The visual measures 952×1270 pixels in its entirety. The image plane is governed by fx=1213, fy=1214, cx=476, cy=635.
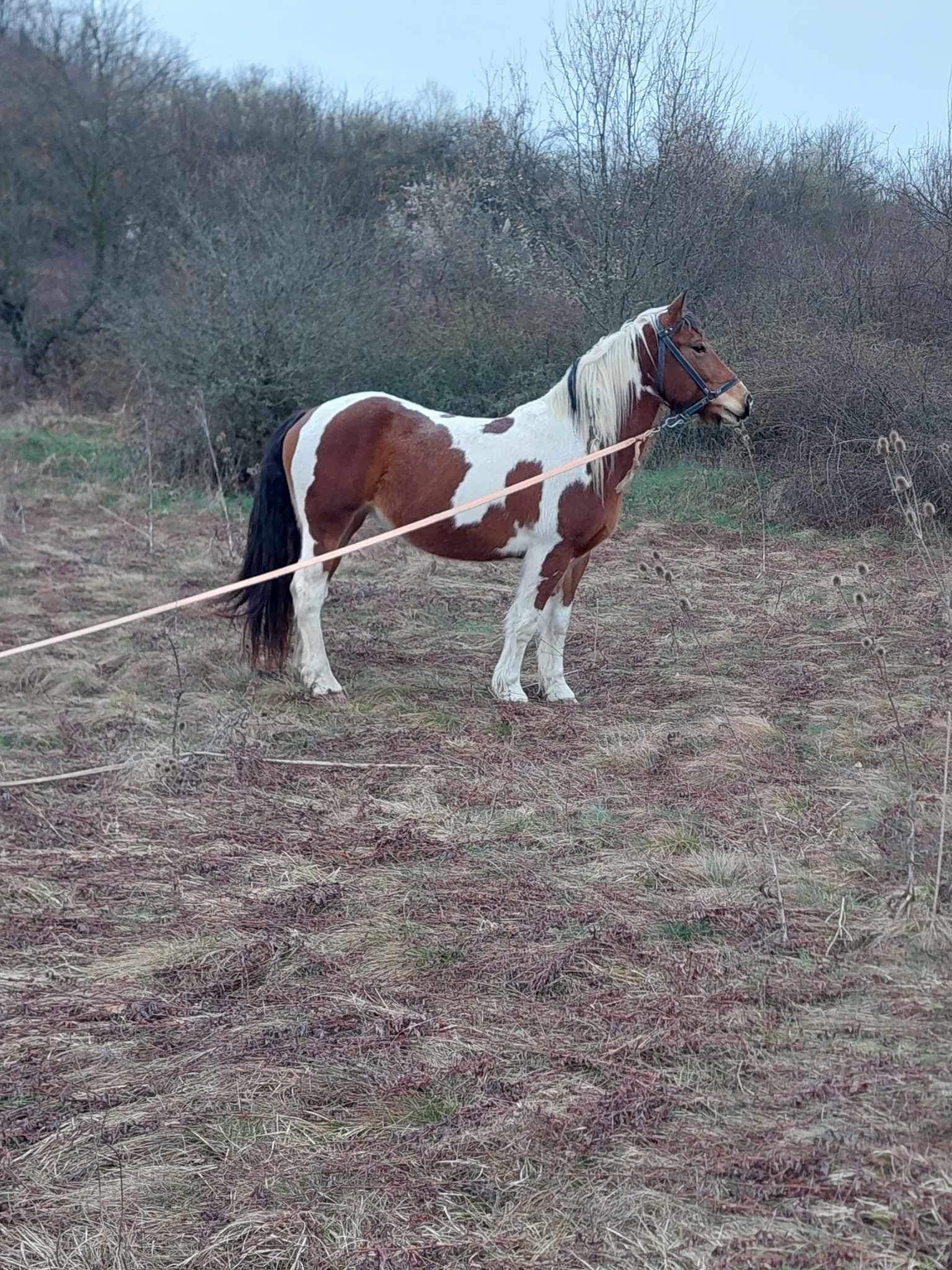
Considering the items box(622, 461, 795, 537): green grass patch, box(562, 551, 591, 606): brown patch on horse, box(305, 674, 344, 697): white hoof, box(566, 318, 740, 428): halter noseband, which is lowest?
box(305, 674, 344, 697): white hoof

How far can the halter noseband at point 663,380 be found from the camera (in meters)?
5.68

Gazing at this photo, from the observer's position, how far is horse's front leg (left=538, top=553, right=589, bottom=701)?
6000 millimetres

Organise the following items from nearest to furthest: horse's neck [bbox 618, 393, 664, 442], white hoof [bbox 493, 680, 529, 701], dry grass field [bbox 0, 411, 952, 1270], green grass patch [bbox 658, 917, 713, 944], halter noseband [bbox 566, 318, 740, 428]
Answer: dry grass field [bbox 0, 411, 952, 1270] → green grass patch [bbox 658, 917, 713, 944] → halter noseband [bbox 566, 318, 740, 428] → horse's neck [bbox 618, 393, 664, 442] → white hoof [bbox 493, 680, 529, 701]

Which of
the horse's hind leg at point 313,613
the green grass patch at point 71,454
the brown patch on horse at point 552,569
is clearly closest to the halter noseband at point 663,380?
the brown patch on horse at point 552,569

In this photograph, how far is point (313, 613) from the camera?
19.7 ft

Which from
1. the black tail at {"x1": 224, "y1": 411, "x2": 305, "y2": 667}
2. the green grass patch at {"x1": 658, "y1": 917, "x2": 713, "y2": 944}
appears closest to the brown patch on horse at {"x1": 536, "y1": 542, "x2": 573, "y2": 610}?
the black tail at {"x1": 224, "y1": 411, "x2": 305, "y2": 667}

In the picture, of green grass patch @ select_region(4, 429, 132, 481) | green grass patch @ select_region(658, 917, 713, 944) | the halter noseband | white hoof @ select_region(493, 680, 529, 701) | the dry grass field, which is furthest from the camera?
green grass patch @ select_region(4, 429, 132, 481)

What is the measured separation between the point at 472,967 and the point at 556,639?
9.55ft

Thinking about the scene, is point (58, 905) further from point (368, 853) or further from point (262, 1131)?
point (262, 1131)

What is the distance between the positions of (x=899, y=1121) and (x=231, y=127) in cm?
→ 2257

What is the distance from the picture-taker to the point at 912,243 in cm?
1171

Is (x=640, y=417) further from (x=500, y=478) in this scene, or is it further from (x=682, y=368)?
(x=500, y=478)

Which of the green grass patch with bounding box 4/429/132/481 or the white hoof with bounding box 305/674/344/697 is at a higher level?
the green grass patch with bounding box 4/429/132/481

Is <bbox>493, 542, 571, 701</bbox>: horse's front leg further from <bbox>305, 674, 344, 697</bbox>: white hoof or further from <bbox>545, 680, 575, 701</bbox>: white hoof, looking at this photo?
<bbox>305, 674, 344, 697</bbox>: white hoof
